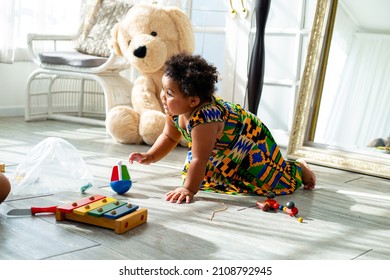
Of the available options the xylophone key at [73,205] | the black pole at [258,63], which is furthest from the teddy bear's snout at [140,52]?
the xylophone key at [73,205]

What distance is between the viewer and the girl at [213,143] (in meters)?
1.80

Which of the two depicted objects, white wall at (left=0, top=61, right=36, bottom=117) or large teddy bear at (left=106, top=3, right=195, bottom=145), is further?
white wall at (left=0, top=61, right=36, bottom=117)

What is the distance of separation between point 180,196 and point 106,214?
0.39m

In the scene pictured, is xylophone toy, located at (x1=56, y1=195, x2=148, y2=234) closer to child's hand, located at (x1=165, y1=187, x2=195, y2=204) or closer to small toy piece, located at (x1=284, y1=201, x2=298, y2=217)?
child's hand, located at (x1=165, y1=187, x2=195, y2=204)

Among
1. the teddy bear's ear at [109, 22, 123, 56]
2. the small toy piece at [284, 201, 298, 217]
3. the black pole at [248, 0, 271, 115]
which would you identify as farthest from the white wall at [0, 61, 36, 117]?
the small toy piece at [284, 201, 298, 217]

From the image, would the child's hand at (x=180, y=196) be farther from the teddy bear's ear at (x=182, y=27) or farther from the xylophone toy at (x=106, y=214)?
the teddy bear's ear at (x=182, y=27)

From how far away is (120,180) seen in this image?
1.83 meters

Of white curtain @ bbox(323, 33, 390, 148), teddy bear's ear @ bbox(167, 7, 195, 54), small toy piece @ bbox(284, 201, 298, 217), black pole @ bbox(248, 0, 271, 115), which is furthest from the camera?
teddy bear's ear @ bbox(167, 7, 195, 54)

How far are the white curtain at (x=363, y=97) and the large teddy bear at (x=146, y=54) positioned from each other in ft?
2.94

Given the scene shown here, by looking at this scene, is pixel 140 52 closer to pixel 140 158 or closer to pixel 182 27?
pixel 182 27

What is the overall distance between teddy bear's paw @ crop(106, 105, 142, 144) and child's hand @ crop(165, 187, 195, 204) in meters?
1.10

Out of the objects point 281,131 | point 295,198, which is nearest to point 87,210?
point 295,198

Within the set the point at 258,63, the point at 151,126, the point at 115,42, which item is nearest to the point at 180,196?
the point at 151,126

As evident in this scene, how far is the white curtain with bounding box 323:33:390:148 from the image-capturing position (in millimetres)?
2625
